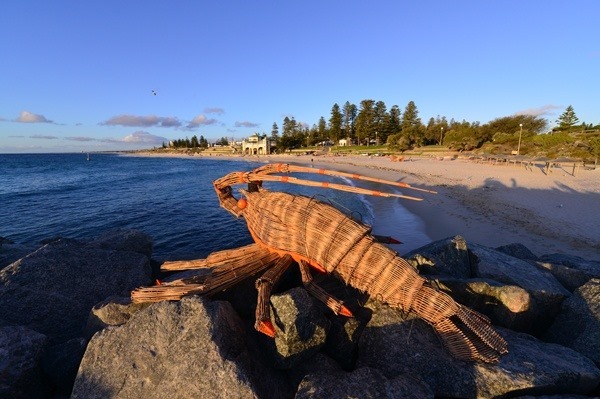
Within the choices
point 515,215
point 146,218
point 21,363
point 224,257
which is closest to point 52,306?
point 21,363

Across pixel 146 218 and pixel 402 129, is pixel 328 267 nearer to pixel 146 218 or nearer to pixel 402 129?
pixel 146 218

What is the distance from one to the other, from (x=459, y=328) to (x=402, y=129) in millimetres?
110283

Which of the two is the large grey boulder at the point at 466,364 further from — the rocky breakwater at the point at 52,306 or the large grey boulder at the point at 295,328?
the rocky breakwater at the point at 52,306

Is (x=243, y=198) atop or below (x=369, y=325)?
atop

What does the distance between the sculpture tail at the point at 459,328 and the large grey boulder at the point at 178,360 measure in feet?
7.90

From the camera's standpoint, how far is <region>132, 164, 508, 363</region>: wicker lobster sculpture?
13.5ft

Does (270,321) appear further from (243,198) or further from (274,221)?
(243,198)

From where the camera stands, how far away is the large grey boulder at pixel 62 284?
5.98 meters

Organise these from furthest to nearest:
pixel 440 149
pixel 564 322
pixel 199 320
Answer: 1. pixel 440 149
2. pixel 564 322
3. pixel 199 320

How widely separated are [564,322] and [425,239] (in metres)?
10.7

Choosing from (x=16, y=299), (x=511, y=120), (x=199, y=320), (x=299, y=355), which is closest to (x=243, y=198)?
(x=199, y=320)

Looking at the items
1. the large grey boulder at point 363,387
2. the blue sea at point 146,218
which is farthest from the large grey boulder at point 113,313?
the blue sea at point 146,218

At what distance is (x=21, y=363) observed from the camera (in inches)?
175

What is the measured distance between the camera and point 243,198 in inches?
246
